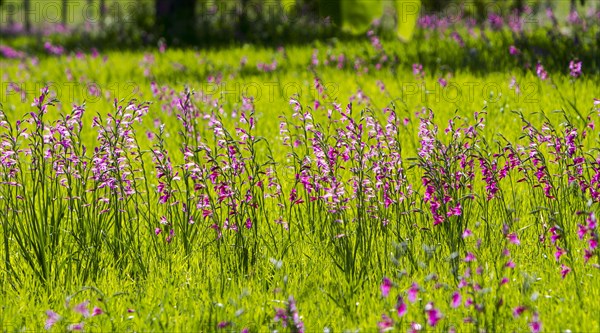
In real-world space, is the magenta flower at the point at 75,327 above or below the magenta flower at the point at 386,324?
below

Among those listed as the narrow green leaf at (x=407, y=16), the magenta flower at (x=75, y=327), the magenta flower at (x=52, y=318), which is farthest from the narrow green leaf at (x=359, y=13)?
the magenta flower at (x=75, y=327)

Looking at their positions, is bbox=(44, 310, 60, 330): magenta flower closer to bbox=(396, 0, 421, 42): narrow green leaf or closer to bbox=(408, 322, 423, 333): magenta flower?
bbox=(408, 322, 423, 333): magenta flower

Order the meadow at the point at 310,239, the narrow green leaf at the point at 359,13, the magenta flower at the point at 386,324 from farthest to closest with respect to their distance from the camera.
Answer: the meadow at the point at 310,239 < the magenta flower at the point at 386,324 < the narrow green leaf at the point at 359,13

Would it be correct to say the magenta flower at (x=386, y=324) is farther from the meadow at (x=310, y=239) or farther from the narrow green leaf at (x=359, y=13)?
the narrow green leaf at (x=359, y=13)

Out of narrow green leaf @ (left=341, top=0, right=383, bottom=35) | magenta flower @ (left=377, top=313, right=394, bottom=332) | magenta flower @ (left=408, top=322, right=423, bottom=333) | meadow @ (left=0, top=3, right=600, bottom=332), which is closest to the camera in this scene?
narrow green leaf @ (left=341, top=0, right=383, bottom=35)

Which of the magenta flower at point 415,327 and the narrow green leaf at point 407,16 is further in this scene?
the magenta flower at point 415,327

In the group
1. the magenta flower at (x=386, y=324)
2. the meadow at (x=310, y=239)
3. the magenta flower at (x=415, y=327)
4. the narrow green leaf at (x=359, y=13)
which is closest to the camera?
the narrow green leaf at (x=359, y=13)

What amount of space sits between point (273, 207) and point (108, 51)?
10.5 metres

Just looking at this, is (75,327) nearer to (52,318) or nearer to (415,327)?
(52,318)

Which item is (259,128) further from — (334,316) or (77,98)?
(334,316)

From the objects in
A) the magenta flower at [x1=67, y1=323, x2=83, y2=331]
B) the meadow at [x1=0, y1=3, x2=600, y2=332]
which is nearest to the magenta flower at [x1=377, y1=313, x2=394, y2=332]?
the meadow at [x1=0, y1=3, x2=600, y2=332]

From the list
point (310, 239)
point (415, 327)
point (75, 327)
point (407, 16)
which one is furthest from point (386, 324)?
point (310, 239)

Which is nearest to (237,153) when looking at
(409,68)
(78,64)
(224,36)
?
(409,68)

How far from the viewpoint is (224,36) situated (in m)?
15.0
